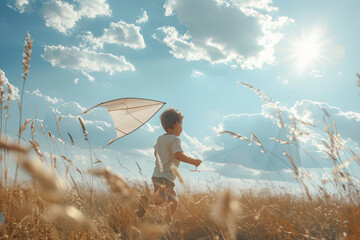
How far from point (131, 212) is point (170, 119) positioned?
74.1 inches

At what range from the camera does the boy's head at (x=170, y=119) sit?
3.99 m

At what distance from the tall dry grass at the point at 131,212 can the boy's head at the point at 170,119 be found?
1064 millimetres

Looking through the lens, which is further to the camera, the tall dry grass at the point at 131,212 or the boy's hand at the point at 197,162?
the boy's hand at the point at 197,162

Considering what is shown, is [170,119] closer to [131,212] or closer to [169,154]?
[169,154]

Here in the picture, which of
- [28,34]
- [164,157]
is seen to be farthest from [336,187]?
[28,34]

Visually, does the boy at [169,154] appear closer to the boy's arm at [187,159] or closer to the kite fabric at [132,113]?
the boy's arm at [187,159]

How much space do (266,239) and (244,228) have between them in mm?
348

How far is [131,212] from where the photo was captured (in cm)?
236

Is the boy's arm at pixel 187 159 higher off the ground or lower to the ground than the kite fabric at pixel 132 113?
lower

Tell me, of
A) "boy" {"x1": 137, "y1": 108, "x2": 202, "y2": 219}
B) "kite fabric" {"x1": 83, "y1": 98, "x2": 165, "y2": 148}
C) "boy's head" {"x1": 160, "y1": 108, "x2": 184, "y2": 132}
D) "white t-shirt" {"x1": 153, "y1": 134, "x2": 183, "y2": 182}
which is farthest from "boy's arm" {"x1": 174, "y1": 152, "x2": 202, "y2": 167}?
"kite fabric" {"x1": 83, "y1": 98, "x2": 165, "y2": 148}

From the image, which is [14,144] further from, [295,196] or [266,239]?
[295,196]

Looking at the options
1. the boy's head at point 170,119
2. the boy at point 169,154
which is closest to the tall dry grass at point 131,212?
the boy at point 169,154

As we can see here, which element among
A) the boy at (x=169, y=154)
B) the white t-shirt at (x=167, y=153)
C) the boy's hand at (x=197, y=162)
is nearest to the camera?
the boy's hand at (x=197, y=162)

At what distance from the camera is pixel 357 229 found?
1.85 meters
